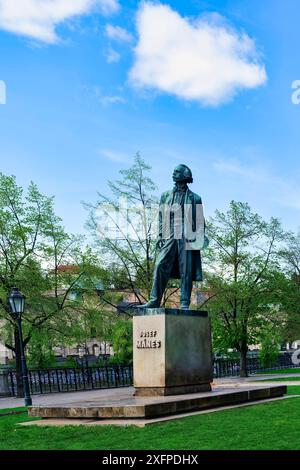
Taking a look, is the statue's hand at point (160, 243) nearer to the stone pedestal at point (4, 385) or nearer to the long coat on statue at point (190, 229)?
the long coat on statue at point (190, 229)

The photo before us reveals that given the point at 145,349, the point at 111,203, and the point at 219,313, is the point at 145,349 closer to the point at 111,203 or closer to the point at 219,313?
the point at 111,203

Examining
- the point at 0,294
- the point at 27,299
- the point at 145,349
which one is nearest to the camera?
the point at 145,349

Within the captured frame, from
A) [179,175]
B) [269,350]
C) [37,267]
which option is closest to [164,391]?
[179,175]

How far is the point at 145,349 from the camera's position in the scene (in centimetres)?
1351

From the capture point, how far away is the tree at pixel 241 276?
36.2 meters

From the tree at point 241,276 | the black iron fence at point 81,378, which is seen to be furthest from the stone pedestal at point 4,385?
the tree at point 241,276

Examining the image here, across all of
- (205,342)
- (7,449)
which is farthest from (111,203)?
(7,449)

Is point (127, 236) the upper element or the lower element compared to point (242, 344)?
upper

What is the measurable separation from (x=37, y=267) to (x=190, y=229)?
17266mm

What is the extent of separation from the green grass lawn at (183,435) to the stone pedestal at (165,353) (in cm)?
179

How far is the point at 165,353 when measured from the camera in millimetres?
13273

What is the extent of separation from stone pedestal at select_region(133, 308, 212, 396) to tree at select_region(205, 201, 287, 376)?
864 inches

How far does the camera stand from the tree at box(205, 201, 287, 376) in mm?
36219

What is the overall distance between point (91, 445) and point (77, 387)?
25219 millimetres
